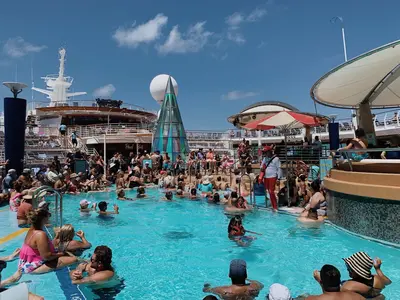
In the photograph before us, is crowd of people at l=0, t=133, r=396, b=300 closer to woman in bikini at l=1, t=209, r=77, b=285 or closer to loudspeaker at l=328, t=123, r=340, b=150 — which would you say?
woman in bikini at l=1, t=209, r=77, b=285

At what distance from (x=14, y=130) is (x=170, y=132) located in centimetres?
1125

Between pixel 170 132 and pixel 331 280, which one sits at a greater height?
pixel 170 132

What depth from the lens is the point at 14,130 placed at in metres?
12.6

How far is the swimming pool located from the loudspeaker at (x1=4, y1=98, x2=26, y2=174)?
4.82 meters

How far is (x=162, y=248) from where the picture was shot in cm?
666

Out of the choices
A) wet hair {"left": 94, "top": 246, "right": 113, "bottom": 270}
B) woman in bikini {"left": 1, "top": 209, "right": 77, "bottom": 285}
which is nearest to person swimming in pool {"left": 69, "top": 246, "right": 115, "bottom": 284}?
wet hair {"left": 94, "top": 246, "right": 113, "bottom": 270}

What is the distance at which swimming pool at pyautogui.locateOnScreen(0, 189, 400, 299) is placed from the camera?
462 centimetres

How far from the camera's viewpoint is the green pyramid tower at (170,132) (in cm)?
2241

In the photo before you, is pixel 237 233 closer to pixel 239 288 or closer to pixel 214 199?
pixel 239 288

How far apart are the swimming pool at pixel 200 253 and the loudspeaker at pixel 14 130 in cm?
482

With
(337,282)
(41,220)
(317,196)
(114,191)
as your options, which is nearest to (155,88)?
(114,191)

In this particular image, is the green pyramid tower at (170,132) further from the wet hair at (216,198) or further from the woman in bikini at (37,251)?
the woman in bikini at (37,251)

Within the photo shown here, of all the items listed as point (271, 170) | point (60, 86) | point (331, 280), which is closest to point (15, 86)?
point (271, 170)

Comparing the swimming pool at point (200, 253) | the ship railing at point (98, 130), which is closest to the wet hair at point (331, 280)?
the swimming pool at point (200, 253)
